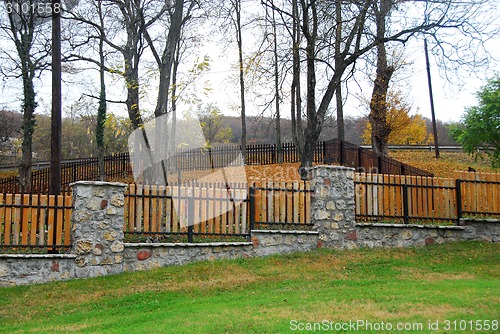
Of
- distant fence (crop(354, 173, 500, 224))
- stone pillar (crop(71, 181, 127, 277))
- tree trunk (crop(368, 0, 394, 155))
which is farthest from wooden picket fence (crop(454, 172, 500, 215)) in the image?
stone pillar (crop(71, 181, 127, 277))

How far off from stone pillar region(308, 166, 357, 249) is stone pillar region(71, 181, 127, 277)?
473 centimetres

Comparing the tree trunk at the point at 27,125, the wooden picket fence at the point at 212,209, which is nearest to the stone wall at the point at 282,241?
the wooden picket fence at the point at 212,209

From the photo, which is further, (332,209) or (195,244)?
(332,209)

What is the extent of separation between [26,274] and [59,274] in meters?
0.60

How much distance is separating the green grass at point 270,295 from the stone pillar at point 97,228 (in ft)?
1.21

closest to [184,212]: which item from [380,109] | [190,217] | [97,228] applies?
[190,217]

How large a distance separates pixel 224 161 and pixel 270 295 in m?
19.0

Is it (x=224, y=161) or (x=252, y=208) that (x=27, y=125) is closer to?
(x=224, y=161)

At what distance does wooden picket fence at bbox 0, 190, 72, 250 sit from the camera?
9.48 metres

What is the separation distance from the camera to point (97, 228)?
996 centimetres

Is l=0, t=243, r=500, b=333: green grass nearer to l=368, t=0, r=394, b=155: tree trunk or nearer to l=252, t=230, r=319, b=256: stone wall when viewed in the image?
l=252, t=230, r=319, b=256: stone wall

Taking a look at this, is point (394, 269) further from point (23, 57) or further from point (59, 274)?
point (23, 57)

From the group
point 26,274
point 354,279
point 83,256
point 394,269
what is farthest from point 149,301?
point 394,269

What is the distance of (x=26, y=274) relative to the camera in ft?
30.9
